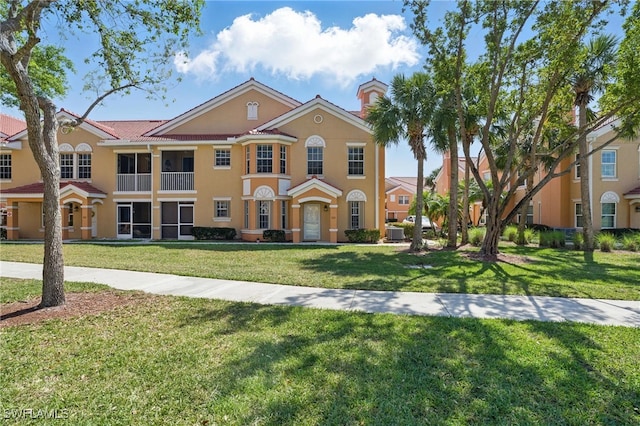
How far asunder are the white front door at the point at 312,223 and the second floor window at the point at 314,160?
2336 millimetres

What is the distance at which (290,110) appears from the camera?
902 inches

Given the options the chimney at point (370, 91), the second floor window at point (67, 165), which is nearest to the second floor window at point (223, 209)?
the second floor window at point (67, 165)

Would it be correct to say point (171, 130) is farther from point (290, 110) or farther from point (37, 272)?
point (37, 272)

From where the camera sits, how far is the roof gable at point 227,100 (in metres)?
23.8

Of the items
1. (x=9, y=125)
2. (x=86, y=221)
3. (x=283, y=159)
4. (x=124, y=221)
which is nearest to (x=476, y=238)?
(x=283, y=159)

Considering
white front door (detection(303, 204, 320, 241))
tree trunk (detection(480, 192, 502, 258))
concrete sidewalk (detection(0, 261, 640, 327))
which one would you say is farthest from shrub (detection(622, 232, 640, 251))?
white front door (detection(303, 204, 320, 241))

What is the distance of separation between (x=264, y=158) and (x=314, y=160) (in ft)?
10.6

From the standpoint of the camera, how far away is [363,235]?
846 inches

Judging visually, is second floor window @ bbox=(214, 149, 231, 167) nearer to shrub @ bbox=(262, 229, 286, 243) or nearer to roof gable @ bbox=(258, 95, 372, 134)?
roof gable @ bbox=(258, 95, 372, 134)

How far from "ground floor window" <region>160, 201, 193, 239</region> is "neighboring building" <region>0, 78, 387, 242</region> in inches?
2.8

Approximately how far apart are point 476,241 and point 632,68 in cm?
1055

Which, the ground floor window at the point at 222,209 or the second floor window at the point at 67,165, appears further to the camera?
the second floor window at the point at 67,165

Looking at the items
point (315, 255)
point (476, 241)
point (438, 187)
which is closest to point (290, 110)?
point (315, 255)

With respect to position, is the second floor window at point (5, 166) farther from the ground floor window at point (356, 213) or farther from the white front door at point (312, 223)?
the ground floor window at point (356, 213)
